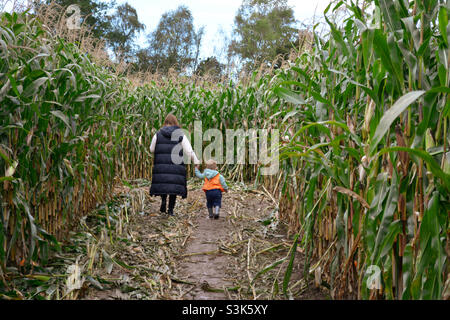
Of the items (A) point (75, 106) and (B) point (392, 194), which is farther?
(A) point (75, 106)

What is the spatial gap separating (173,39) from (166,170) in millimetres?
28154

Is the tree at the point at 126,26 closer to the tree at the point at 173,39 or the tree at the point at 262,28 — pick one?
the tree at the point at 173,39

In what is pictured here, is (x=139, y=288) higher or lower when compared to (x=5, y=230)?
lower

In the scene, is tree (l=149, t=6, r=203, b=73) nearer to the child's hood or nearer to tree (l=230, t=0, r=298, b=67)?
tree (l=230, t=0, r=298, b=67)

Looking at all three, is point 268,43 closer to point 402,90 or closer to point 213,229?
point 213,229

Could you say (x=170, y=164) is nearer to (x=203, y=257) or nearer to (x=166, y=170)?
(x=166, y=170)

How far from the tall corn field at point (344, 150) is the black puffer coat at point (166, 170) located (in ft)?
2.17

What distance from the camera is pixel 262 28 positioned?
28.1 metres

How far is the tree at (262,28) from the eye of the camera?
26.9 meters

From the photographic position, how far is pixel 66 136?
308 centimetres

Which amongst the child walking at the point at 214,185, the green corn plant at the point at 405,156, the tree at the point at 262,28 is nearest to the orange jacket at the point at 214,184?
the child walking at the point at 214,185
